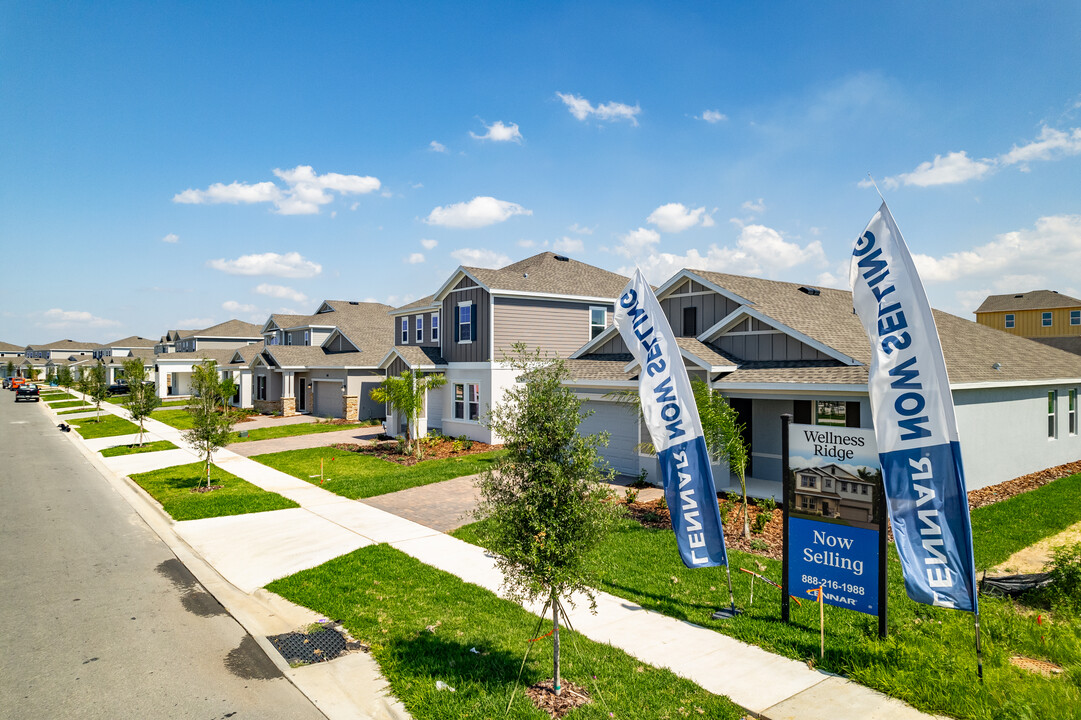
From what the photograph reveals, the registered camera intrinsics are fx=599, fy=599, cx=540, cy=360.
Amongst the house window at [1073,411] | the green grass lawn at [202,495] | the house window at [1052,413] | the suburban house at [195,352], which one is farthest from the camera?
the suburban house at [195,352]

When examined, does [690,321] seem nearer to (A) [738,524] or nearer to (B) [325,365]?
(A) [738,524]

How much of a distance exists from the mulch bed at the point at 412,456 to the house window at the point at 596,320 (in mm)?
7339

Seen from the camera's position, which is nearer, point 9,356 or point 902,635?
point 902,635

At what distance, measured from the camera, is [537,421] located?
6.39m

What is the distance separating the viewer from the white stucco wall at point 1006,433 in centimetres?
1525

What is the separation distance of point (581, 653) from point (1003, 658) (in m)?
4.71

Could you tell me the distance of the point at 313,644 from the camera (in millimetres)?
7871

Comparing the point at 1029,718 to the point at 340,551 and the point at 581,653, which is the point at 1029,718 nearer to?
the point at 581,653

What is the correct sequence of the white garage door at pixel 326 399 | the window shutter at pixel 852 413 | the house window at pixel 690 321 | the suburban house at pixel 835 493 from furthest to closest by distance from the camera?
the white garage door at pixel 326 399
the house window at pixel 690 321
the window shutter at pixel 852 413
the suburban house at pixel 835 493

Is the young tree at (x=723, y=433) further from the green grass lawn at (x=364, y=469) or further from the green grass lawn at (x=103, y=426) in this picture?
the green grass lawn at (x=103, y=426)

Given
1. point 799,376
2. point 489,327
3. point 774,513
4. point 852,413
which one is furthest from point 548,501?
point 489,327

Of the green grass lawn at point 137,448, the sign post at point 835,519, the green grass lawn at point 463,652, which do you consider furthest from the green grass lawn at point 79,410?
the sign post at point 835,519

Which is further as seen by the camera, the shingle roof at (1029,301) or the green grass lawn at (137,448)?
the shingle roof at (1029,301)

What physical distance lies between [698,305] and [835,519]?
11571mm
